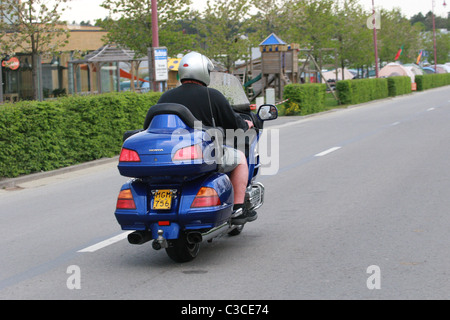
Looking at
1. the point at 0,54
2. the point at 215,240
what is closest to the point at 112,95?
the point at 0,54

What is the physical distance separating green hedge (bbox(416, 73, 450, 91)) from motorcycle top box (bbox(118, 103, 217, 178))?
181 feet

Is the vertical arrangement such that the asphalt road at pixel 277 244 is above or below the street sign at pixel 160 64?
below

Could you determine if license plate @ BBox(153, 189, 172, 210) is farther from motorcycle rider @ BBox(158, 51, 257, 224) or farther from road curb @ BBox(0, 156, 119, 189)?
road curb @ BBox(0, 156, 119, 189)

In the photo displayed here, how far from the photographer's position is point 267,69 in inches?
1453

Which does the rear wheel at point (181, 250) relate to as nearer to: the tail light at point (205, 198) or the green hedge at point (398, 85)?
the tail light at point (205, 198)

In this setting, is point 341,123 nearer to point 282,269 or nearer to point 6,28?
point 6,28

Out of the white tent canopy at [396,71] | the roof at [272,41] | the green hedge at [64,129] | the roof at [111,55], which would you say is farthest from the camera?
the white tent canopy at [396,71]

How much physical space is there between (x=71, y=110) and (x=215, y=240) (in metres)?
7.96

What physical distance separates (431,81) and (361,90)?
26244mm

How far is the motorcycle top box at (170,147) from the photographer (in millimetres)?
5918

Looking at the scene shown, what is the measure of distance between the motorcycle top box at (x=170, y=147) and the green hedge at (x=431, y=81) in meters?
55.2

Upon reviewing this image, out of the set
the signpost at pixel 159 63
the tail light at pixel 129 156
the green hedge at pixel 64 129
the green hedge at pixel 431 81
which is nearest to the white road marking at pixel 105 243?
the tail light at pixel 129 156

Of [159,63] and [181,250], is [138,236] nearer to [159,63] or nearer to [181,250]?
[181,250]

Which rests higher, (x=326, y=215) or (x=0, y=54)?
(x=0, y=54)
